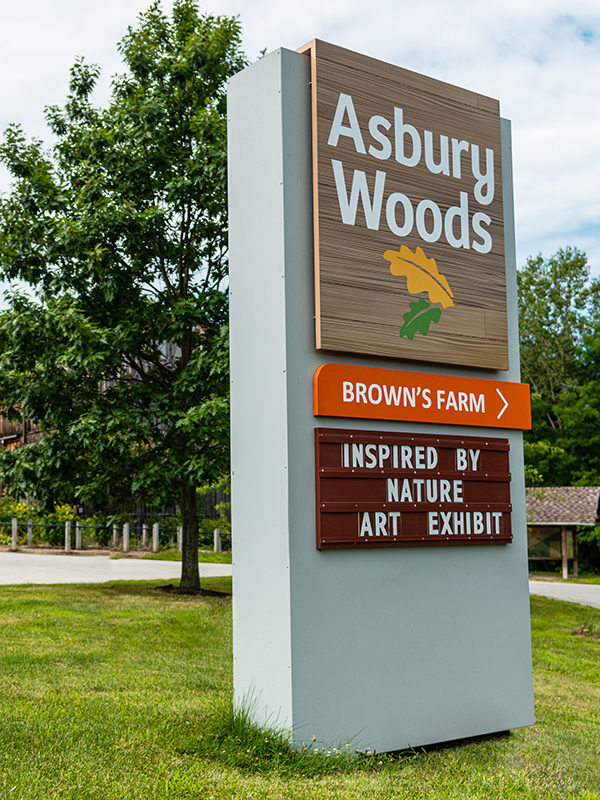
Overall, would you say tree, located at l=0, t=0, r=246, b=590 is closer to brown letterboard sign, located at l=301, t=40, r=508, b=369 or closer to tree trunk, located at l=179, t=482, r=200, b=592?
tree trunk, located at l=179, t=482, r=200, b=592

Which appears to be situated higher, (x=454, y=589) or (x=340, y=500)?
(x=340, y=500)

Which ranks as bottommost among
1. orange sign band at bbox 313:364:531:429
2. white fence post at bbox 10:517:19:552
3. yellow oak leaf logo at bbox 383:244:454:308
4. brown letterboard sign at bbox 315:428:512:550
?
white fence post at bbox 10:517:19:552

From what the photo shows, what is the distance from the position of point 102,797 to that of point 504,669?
11.3 ft

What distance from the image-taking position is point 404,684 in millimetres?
6098

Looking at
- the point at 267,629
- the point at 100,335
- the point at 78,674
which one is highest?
the point at 100,335

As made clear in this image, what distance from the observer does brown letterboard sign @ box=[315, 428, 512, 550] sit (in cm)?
588

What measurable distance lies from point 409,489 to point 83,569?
614 inches

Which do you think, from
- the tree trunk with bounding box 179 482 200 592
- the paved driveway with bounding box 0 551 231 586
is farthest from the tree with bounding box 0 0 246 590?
the paved driveway with bounding box 0 551 231 586

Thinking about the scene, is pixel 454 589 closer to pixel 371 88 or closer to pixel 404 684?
pixel 404 684

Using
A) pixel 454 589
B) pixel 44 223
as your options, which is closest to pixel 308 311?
pixel 454 589

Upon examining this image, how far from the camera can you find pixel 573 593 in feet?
82.7

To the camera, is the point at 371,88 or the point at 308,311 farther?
the point at 371,88

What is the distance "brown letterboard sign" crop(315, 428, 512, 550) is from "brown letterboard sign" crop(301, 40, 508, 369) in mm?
663

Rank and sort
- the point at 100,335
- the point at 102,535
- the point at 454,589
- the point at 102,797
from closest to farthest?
the point at 102,797 < the point at 454,589 < the point at 100,335 < the point at 102,535
